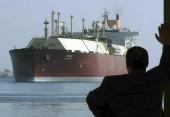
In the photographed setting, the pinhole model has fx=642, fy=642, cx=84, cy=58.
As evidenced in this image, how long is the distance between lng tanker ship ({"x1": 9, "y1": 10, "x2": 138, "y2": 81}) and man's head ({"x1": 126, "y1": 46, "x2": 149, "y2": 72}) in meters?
61.2

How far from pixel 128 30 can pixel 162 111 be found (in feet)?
270

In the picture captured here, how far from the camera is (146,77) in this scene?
275 cm

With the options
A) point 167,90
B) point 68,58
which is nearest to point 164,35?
point 167,90

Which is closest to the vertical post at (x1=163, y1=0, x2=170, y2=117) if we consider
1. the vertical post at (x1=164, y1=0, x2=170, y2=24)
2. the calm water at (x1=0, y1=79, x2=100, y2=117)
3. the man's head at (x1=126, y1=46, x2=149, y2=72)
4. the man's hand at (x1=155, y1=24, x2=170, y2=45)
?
the vertical post at (x1=164, y1=0, x2=170, y2=24)

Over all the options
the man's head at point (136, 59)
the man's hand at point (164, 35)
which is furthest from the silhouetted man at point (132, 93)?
the man's hand at point (164, 35)

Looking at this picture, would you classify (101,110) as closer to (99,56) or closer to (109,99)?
(109,99)

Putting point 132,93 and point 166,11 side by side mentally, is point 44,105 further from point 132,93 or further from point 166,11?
point 132,93

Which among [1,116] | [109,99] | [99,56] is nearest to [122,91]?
[109,99]

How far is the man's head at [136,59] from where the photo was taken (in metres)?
2.78

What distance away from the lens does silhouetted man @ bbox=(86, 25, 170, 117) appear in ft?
8.80

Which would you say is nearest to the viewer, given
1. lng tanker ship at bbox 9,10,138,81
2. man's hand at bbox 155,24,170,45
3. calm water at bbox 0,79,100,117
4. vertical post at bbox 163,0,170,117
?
man's hand at bbox 155,24,170,45

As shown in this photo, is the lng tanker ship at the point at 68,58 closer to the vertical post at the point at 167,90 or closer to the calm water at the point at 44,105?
the calm water at the point at 44,105

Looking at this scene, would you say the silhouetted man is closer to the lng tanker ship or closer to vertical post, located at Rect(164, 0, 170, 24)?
vertical post, located at Rect(164, 0, 170, 24)

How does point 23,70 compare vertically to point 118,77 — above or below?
below
